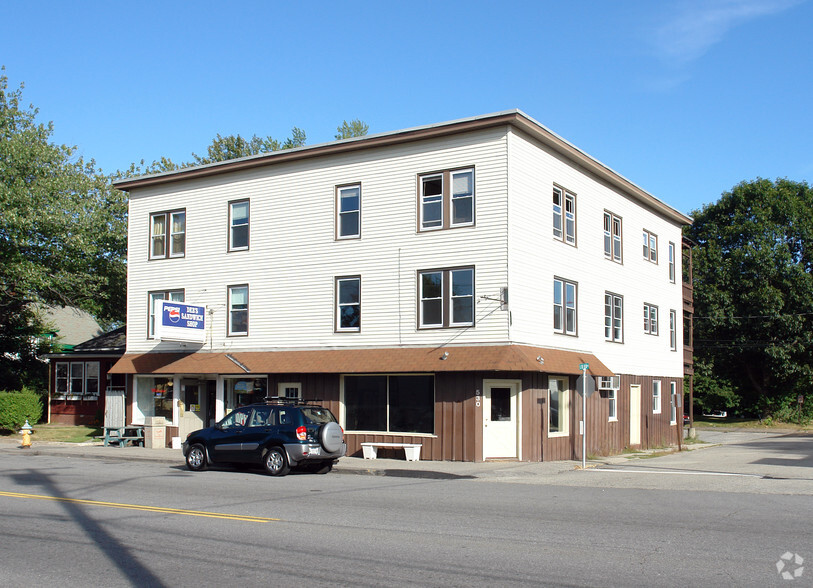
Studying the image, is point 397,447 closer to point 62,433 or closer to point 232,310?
point 232,310

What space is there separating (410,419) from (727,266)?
133ft

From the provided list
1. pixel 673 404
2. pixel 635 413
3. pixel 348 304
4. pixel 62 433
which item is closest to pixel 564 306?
pixel 348 304

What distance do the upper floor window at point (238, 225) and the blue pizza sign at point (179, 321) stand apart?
253 centimetres

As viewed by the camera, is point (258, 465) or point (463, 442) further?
point (463, 442)

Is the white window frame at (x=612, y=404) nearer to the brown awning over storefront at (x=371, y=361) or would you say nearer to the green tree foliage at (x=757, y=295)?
the brown awning over storefront at (x=371, y=361)

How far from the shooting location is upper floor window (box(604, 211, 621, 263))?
30344 mm

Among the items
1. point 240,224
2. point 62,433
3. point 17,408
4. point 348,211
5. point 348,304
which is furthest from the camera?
point 62,433

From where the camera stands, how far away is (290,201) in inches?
1091

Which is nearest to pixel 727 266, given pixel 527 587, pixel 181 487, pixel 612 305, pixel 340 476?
pixel 612 305

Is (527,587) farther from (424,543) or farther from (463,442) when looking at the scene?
(463,442)

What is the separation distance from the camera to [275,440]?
1950 centimetres

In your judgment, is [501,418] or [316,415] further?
[501,418]

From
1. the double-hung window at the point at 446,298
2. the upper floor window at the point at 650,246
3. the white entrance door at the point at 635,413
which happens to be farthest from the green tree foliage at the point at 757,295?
the double-hung window at the point at 446,298

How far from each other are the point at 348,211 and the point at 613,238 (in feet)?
34.7
